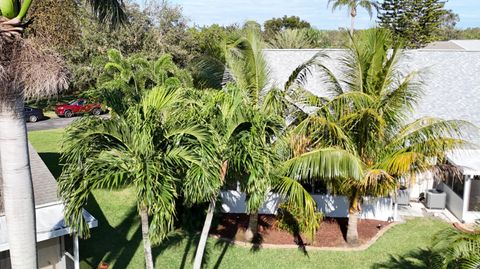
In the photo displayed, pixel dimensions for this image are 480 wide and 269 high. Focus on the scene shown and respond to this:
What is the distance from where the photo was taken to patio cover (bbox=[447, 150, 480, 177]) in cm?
1509

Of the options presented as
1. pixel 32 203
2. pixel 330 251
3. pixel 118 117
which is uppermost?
pixel 118 117

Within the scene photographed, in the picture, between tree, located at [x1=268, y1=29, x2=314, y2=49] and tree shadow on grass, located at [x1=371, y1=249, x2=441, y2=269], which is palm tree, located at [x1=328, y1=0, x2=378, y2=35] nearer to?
tree, located at [x1=268, y1=29, x2=314, y2=49]

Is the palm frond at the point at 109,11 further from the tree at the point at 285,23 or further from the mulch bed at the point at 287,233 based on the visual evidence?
the tree at the point at 285,23

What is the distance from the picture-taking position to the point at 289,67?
2189 centimetres

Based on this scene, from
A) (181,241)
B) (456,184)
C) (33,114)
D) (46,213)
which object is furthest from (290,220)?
(33,114)

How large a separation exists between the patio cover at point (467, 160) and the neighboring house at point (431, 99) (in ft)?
0.12

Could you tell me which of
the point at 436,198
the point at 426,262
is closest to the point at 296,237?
the point at 426,262

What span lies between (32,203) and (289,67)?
56.2 ft

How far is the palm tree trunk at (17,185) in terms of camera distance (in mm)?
5801

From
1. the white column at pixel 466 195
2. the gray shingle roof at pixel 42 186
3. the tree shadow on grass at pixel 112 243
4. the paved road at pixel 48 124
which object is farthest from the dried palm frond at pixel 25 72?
the paved road at pixel 48 124

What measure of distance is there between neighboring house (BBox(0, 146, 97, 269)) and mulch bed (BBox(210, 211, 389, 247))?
5104 millimetres

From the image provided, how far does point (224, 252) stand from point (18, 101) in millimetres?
9189

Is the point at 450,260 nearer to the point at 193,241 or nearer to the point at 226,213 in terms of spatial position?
the point at 193,241

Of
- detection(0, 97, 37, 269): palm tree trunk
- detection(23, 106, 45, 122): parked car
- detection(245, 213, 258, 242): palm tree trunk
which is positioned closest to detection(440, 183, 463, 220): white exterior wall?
detection(245, 213, 258, 242): palm tree trunk
